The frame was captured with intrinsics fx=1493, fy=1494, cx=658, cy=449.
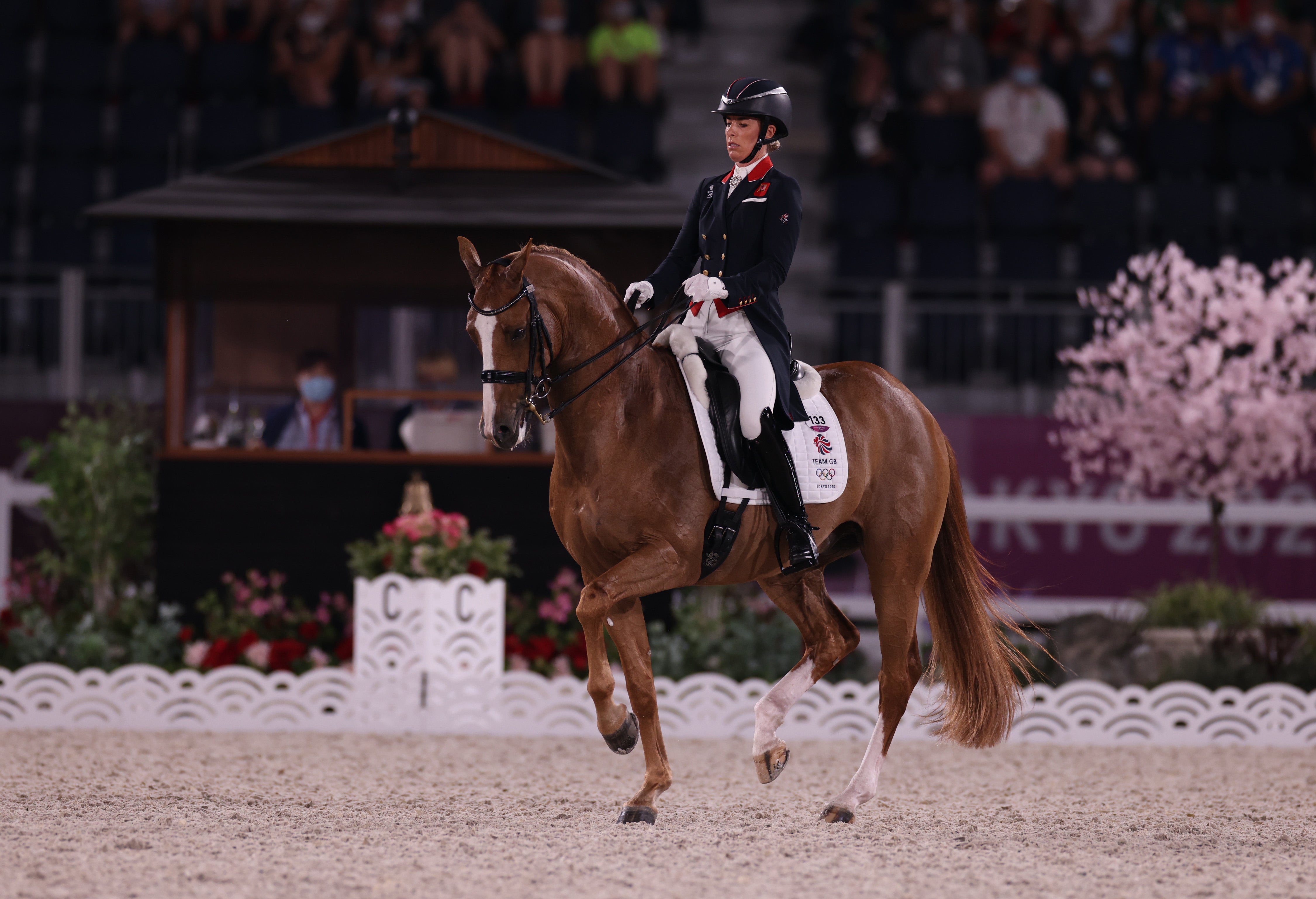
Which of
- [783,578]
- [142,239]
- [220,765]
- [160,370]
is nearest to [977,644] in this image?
[783,578]

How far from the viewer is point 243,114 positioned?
1316cm

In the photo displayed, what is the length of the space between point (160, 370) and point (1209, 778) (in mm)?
7918

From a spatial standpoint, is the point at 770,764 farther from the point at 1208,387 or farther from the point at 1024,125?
the point at 1024,125

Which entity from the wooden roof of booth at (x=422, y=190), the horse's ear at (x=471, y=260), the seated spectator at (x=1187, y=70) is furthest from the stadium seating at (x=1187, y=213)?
the horse's ear at (x=471, y=260)

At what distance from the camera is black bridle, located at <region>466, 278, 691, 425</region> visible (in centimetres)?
455

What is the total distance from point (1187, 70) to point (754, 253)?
11013mm

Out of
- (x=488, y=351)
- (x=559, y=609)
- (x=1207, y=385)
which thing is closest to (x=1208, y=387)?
(x=1207, y=385)

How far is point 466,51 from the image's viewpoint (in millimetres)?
13648

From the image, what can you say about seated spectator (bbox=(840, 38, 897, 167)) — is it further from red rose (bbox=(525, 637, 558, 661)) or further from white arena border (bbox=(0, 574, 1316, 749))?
white arena border (bbox=(0, 574, 1316, 749))

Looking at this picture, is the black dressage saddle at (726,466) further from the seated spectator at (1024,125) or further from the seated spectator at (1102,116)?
the seated spectator at (1102,116)

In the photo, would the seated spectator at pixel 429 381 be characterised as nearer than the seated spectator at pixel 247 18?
Yes

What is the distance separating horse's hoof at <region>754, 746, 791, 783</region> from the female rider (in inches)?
24.6

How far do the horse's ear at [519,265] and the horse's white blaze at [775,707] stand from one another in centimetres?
162

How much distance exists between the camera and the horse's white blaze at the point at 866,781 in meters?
5.07
